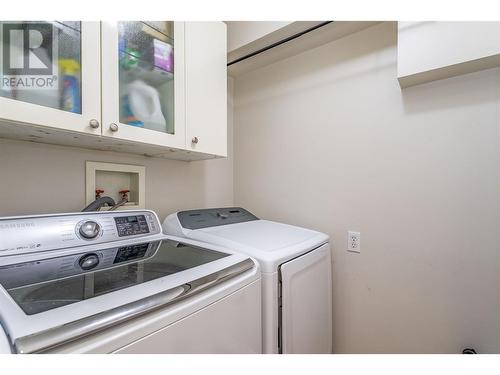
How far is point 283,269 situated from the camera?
0.91 metres

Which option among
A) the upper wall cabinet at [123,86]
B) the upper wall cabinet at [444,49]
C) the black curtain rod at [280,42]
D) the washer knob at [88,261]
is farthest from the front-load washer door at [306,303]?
the black curtain rod at [280,42]

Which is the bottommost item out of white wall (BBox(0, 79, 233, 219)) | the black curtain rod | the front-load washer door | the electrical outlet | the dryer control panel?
the front-load washer door

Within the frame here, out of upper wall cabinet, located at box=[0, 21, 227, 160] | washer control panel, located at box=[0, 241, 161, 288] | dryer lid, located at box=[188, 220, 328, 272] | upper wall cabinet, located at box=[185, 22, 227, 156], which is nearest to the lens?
washer control panel, located at box=[0, 241, 161, 288]

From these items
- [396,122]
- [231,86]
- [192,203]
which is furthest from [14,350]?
[231,86]

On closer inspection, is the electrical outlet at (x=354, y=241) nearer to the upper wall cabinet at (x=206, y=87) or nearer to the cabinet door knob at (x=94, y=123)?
the upper wall cabinet at (x=206, y=87)

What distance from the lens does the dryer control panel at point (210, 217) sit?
129 cm

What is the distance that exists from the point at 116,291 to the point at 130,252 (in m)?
0.39

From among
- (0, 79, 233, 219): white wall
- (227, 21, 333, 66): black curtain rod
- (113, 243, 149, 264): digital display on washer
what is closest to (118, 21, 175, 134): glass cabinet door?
(0, 79, 233, 219): white wall

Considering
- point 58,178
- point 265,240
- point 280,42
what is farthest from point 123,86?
point 280,42

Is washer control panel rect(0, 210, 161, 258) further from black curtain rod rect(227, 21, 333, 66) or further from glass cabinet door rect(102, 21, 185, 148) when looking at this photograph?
black curtain rod rect(227, 21, 333, 66)

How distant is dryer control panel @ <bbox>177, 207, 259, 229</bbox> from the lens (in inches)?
50.9

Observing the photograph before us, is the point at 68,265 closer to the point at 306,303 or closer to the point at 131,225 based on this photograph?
the point at 131,225

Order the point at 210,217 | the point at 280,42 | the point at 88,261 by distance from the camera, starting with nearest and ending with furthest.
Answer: the point at 88,261 → the point at 210,217 → the point at 280,42
